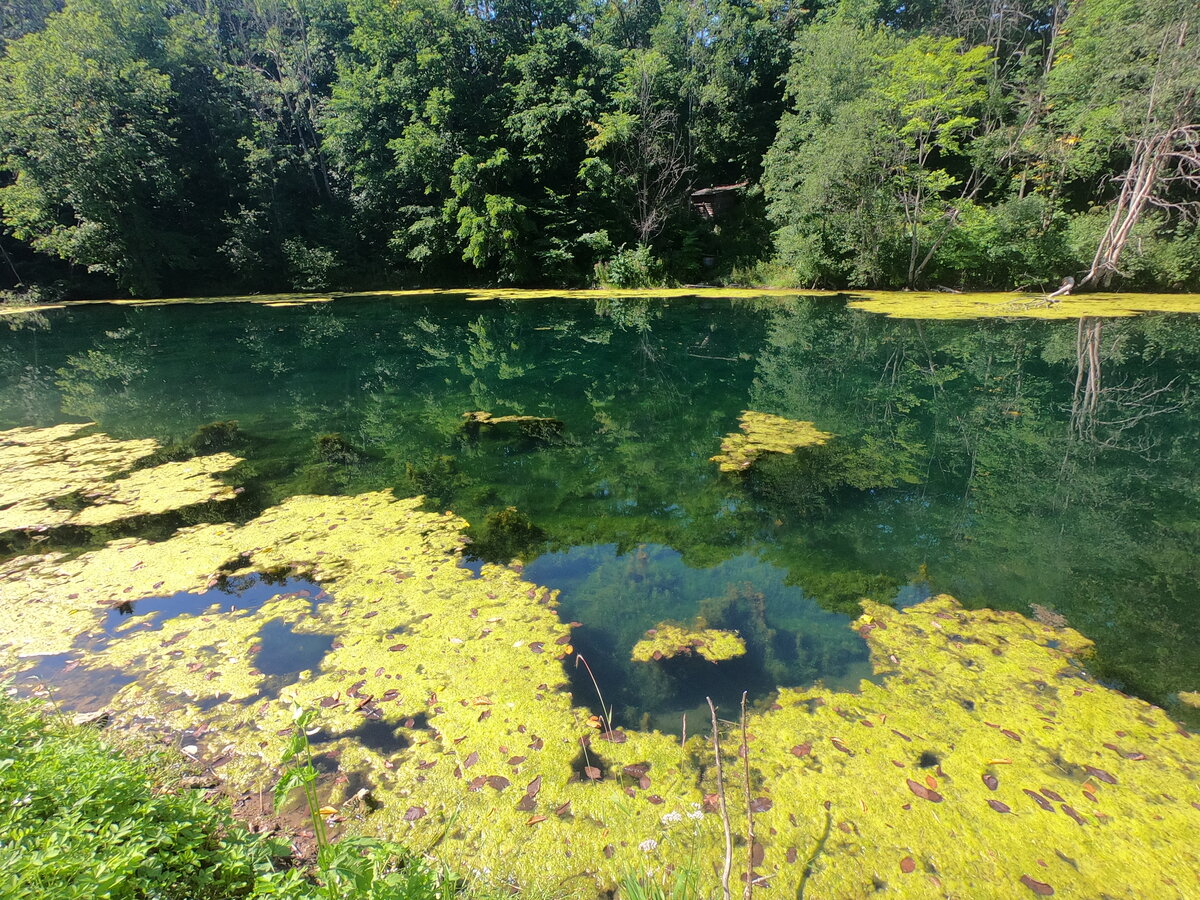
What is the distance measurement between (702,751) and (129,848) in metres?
2.21

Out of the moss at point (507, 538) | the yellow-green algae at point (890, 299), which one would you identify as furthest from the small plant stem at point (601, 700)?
the yellow-green algae at point (890, 299)

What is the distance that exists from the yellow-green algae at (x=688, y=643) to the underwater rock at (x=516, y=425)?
409 cm

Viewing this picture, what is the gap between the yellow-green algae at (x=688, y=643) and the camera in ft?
11.7

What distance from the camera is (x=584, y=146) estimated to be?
2486 cm

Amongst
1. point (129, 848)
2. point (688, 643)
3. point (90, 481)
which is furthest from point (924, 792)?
point (90, 481)

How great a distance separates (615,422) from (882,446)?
3.43 meters

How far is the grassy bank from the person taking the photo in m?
1.48

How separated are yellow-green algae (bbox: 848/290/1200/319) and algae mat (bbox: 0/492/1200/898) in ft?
45.4

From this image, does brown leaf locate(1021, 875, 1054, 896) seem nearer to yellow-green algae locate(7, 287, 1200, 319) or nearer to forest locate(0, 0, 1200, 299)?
yellow-green algae locate(7, 287, 1200, 319)

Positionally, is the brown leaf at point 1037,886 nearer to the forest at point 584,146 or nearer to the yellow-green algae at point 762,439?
the yellow-green algae at point 762,439

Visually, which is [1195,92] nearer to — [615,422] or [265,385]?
[615,422]

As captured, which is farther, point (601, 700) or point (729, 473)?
point (729, 473)

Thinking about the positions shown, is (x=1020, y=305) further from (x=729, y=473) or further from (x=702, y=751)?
(x=702, y=751)

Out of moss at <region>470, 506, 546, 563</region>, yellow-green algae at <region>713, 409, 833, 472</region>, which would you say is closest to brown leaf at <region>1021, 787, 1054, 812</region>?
moss at <region>470, 506, 546, 563</region>
